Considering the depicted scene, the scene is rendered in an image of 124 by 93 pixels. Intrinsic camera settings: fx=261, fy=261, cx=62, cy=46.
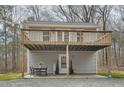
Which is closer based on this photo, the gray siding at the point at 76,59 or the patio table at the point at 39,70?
the patio table at the point at 39,70

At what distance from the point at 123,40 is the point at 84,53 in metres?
14.0

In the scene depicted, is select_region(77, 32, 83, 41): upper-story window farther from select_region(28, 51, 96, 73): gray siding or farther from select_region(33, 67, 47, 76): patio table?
select_region(33, 67, 47, 76): patio table

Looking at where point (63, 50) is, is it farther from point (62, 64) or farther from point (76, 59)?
point (76, 59)

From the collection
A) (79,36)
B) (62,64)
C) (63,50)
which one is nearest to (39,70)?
(62,64)

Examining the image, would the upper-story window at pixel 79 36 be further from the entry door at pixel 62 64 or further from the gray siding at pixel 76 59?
the entry door at pixel 62 64

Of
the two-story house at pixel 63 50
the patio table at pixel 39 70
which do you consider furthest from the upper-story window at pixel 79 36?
the patio table at pixel 39 70

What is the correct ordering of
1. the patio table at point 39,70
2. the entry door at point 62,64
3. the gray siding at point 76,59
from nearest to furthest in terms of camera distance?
the patio table at point 39,70 < the entry door at point 62,64 < the gray siding at point 76,59

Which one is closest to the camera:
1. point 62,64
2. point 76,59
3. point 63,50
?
point 62,64

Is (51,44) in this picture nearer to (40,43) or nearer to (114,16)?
(40,43)

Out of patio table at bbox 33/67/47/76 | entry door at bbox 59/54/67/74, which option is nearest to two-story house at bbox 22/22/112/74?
entry door at bbox 59/54/67/74

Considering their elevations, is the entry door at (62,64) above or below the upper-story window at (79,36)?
below

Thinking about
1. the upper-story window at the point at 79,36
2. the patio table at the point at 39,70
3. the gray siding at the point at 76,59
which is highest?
the upper-story window at the point at 79,36

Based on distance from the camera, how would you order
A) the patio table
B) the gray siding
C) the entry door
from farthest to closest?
1. the gray siding
2. the entry door
3. the patio table
